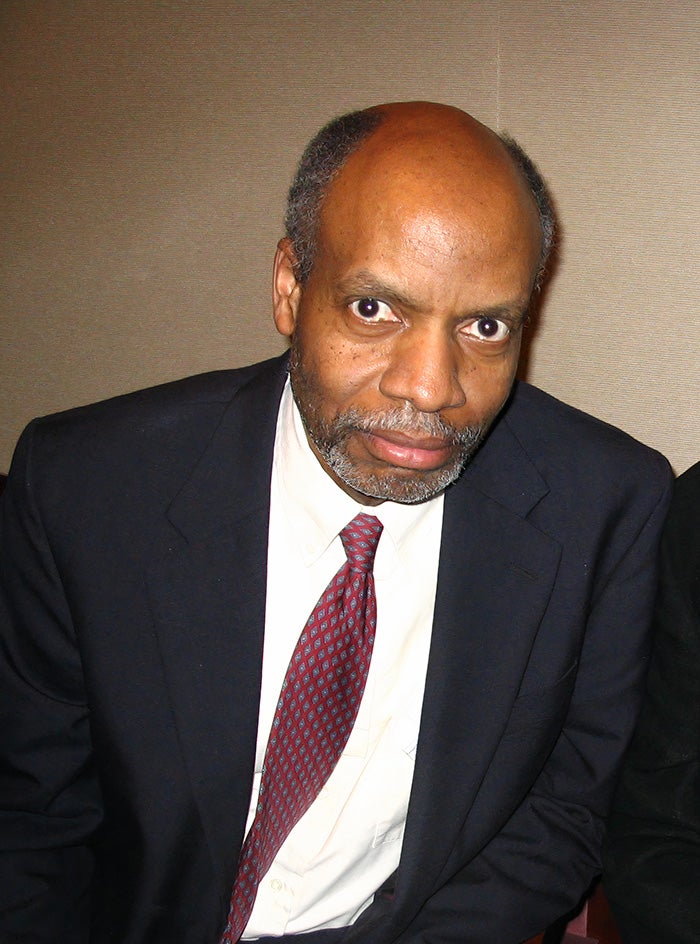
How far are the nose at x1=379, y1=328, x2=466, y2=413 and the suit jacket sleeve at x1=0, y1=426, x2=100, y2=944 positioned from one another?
0.52 meters

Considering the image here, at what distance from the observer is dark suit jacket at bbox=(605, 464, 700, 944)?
128cm

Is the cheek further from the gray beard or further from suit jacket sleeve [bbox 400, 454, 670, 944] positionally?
suit jacket sleeve [bbox 400, 454, 670, 944]

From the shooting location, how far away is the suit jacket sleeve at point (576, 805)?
136 cm

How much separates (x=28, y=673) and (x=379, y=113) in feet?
2.89

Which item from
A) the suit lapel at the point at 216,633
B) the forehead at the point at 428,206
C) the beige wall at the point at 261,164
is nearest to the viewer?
the forehead at the point at 428,206

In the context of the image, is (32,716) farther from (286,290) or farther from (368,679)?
(286,290)

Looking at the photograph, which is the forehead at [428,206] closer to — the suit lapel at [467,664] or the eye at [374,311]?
the eye at [374,311]

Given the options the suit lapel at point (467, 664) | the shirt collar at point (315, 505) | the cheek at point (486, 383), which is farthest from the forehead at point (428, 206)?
the suit lapel at point (467, 664)

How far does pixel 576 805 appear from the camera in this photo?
143 centimetres

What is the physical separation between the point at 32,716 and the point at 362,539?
517 millimetres

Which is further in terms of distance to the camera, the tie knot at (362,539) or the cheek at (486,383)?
the tie knot at (362,539)

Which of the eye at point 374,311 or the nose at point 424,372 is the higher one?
the eye at point 374,311

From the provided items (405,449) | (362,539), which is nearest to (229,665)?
(362,539)

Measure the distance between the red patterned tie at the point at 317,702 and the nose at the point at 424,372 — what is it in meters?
0.27
